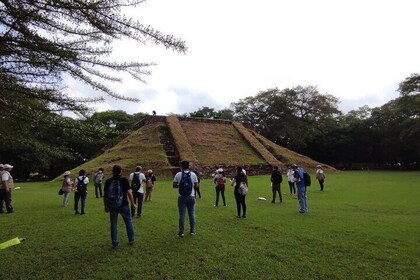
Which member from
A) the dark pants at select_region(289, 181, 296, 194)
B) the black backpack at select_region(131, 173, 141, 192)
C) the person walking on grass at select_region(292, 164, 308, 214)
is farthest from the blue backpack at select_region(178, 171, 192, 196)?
the dark pants at select_region(289, 181, 296, 194)

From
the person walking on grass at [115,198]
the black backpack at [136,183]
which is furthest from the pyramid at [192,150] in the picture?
the person walking on grass at [115,198]

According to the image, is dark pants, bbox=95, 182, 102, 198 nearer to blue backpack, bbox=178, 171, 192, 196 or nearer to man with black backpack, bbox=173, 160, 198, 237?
man with black backpack, bbox=173, 160, 198, 237

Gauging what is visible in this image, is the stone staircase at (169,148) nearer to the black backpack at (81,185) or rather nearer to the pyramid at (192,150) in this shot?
the pyramid at (192,150)

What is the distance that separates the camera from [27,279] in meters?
5.48

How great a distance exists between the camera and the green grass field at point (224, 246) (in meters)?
5.74

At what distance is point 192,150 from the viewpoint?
28656 mm

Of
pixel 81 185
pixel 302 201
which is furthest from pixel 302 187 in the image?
pixel 81 185

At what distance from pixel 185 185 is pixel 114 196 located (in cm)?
164

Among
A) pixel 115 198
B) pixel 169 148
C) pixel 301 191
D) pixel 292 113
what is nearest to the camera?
pixel 115 198

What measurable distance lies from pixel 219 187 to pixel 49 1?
9.93 metres

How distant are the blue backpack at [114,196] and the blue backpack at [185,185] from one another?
142cm

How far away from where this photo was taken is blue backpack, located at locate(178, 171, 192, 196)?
7.56 metres

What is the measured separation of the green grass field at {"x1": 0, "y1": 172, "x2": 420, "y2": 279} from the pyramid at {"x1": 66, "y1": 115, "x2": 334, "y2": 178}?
45.3 feet

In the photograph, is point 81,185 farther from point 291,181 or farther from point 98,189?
point 291,181
